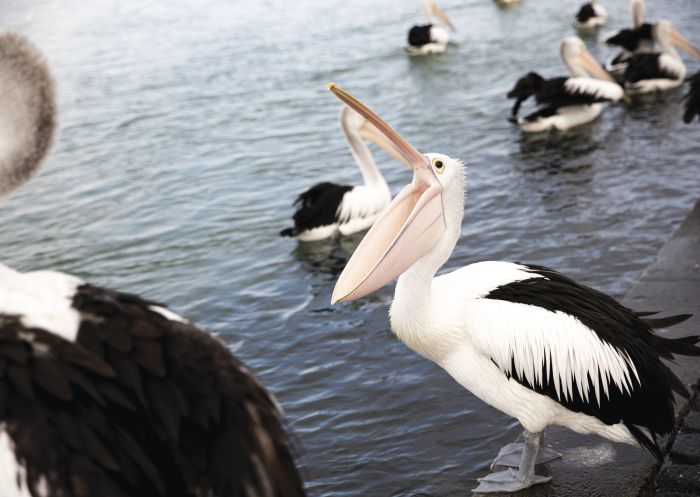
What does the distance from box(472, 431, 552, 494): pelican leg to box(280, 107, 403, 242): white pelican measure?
10.5 ft

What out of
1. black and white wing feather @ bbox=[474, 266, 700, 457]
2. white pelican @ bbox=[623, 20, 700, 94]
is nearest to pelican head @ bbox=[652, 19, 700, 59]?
white pelican @ bbox=[623, 20, 700, 94]

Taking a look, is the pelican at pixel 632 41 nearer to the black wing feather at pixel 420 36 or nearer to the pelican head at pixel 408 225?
the black wing feather at pixel 420 36

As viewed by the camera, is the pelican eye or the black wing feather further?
the black wing feather

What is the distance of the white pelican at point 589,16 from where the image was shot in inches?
484

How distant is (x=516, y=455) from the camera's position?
3.27 m

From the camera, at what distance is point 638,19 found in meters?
10.9

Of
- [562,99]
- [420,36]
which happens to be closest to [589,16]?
[420,36]

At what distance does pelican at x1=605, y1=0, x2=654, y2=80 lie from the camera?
10125 mm

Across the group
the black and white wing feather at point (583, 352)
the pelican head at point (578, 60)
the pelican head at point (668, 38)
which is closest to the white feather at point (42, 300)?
the black and white wing feather at point (583, 352)

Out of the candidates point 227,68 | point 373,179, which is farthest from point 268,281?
point 227,68

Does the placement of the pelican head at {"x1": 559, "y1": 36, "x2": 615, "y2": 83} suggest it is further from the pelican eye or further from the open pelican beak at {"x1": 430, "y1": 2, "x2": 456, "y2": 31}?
the pelican eye

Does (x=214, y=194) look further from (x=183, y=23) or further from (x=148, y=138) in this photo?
(x=183, y=23)

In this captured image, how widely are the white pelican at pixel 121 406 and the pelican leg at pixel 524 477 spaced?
1302 mm

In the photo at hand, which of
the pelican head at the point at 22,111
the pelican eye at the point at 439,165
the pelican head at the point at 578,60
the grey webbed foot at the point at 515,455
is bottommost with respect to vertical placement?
the grey webbed foot at the point at 515,455
